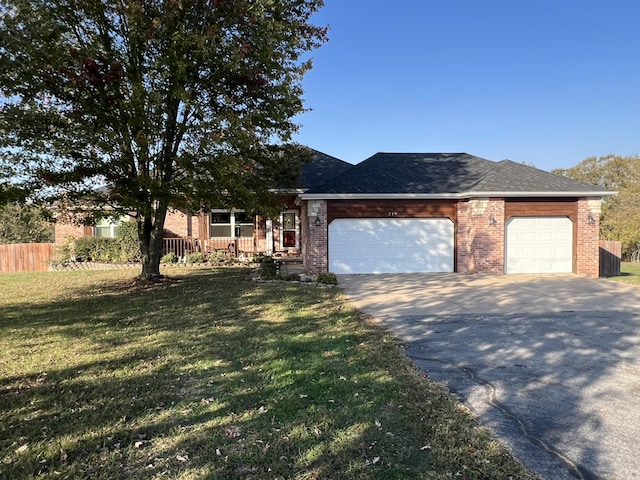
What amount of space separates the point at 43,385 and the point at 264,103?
8102mm

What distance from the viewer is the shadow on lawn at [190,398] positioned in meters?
2.77

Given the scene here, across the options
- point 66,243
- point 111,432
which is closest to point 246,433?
point 111,432

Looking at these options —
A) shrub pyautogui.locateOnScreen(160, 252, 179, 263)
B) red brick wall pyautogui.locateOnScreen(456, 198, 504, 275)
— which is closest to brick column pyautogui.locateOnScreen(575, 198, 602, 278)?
red brick wall pyautogui.locateOnScreen(456, 198, 504, 275)

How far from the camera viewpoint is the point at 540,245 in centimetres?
1375

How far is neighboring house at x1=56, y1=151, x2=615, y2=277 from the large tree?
12.2 feet

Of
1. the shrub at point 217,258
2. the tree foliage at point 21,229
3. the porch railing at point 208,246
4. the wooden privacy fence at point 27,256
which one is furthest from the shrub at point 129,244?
the tree foliage at point 21,229

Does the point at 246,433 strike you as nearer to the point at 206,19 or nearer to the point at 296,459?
the point at 296,459

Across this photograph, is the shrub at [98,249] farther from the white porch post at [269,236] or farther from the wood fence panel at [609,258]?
the wood fence panel at [609,258]

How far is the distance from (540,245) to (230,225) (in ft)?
44.3

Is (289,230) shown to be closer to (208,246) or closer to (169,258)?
(208,246)

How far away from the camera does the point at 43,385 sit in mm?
4172

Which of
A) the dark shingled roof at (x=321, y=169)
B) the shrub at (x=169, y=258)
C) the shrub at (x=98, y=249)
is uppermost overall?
the dark shingled roof at (x=321, y=169)

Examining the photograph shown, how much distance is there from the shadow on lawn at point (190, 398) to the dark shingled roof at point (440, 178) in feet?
25.6

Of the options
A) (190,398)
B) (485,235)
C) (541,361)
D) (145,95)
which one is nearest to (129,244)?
(145,95)
